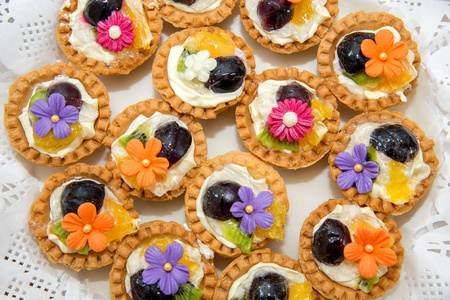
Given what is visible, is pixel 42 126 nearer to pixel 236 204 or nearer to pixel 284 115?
pixel 236 204

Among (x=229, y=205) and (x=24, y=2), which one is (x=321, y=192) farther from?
(x=24, y=2)

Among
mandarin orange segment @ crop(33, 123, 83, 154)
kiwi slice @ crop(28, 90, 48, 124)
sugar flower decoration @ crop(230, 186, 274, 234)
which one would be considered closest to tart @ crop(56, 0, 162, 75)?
kiwi slice @ crop(28, 90, 48, 124)

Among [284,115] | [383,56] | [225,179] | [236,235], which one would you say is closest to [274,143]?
[284,115]

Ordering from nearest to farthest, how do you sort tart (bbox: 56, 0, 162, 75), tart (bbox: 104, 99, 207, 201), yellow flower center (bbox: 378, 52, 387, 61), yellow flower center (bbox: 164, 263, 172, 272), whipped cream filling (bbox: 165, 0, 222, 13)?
yellow flower center (bbox: 164, 263, 172, 272) → tart (bbox: 104, 99, 207, 201) → yellow flower center (bbox: 378, 52, 387, 61) → tart (bbox: 56, 0, 162, 75) → whipped cream filling (bbox: 165, 0, 222, 13)

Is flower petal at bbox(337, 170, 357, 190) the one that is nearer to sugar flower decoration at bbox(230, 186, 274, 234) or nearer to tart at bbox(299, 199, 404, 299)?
tart at bbox(299, 199, 404, 299)

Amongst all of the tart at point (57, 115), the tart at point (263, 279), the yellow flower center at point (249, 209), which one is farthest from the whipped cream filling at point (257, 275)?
the tart at point (57, 115)

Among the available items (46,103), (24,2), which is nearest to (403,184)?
(46,103)

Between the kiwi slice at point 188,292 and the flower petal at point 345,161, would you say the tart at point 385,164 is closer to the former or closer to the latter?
the flower petal at point 345,161
